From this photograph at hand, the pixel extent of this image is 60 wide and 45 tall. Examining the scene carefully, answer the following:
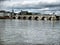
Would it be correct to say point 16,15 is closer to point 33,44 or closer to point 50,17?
point 50,17

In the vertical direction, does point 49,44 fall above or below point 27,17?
above

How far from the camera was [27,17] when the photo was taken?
130 metres

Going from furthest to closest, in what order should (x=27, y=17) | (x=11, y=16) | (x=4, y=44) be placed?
(x=11, y=16)
(x=27, y=17)
(x=4, y=44)

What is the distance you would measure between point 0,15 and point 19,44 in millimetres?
128925

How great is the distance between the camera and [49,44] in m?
17.0

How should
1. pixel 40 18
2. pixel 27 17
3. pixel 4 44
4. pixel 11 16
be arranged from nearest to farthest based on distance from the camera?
pixel 4 44 < pixel 40 18 < pixel 27 17 < pixel 11 16

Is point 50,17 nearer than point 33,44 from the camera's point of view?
No

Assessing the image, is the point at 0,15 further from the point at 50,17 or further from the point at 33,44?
the point at 33,44

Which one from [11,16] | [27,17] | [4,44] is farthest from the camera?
[11,16]

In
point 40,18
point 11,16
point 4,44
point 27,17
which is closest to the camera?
point 4,44

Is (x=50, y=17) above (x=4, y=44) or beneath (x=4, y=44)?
beneath

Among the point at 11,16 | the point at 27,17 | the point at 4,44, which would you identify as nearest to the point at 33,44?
the point at 4,44

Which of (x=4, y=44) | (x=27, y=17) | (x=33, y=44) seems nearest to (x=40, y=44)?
(x=33, y=44)

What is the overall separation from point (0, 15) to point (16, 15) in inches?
478
